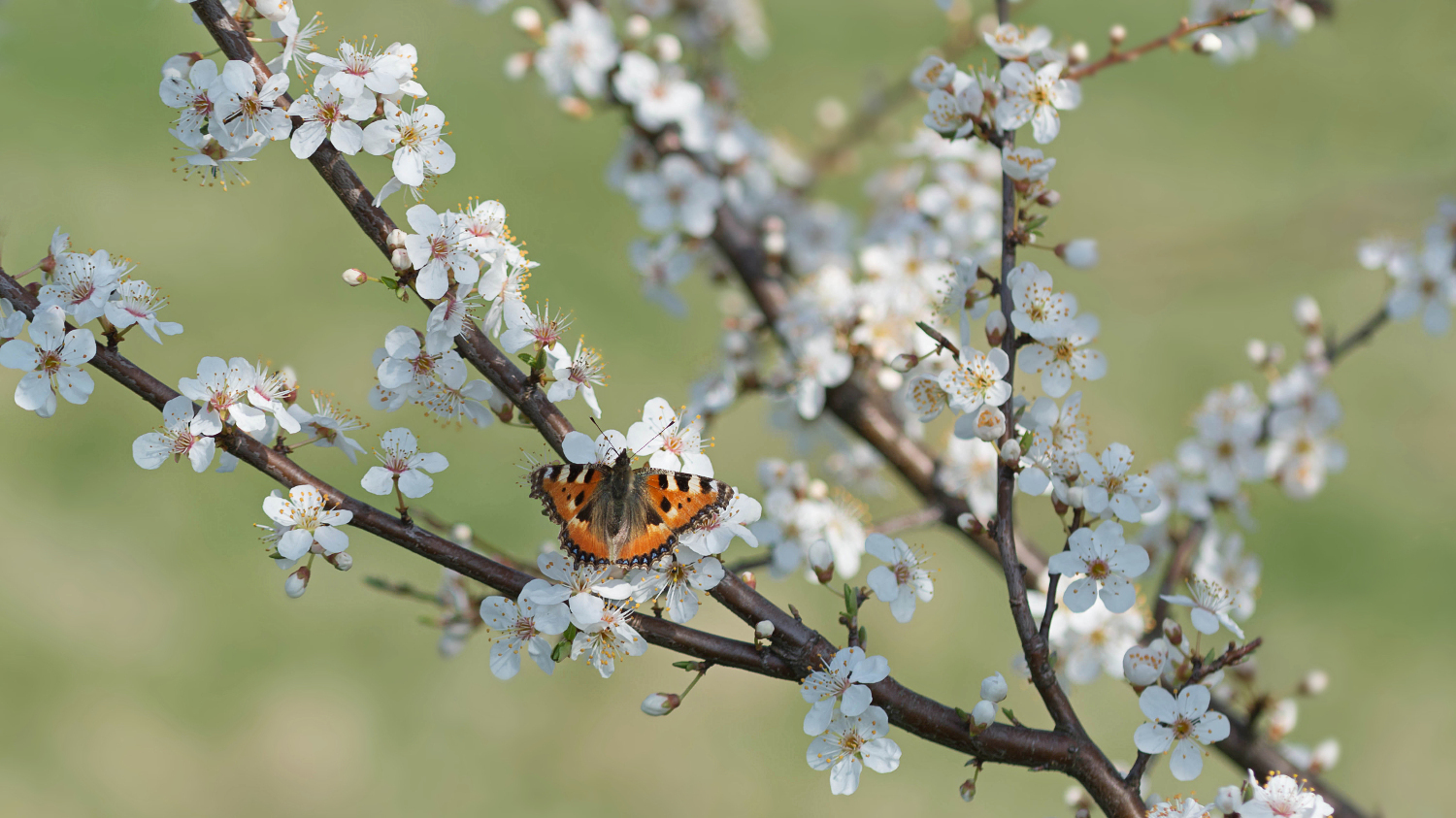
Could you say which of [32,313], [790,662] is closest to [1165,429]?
[790,662]

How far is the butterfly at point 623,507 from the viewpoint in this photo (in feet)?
5.20

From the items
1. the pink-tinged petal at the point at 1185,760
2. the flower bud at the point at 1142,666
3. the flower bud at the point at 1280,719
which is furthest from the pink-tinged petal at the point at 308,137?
the flower bud at the point at 1280,719

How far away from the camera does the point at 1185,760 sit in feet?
5.52

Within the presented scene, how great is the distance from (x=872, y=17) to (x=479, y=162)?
3.45 metres

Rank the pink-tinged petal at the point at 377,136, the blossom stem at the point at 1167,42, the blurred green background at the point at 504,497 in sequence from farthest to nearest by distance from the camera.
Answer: the blurred green background at the point at 504,497 → the blossom stem at the point at 1167,42 → the pink-tinged petal at the point at 377,136

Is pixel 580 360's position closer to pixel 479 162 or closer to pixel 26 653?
pixel 26 653

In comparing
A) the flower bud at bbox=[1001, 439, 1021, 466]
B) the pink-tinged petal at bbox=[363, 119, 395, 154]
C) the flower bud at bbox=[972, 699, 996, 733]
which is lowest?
the flower bud at bbox=[972, 699, 996, 733]

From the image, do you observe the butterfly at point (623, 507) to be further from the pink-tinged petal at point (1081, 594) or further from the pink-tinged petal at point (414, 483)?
the pink-tinged petal at point (1081, 594)

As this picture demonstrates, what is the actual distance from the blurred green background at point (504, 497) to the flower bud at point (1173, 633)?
1.66 metres

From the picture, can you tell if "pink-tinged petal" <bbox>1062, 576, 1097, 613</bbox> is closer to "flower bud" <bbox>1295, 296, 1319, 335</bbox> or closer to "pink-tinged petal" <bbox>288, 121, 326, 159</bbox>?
"pink-tinged petal" <bbox>288, 121, 326, 159</bbox>

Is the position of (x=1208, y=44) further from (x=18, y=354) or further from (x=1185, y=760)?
(x=18, y=354)

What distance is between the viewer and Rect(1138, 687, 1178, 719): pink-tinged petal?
1.68 m

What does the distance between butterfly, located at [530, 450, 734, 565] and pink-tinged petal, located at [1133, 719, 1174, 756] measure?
80 cm

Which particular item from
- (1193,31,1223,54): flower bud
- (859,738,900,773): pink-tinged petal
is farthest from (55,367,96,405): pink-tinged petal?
(1193,31,1223,54): flower bud
